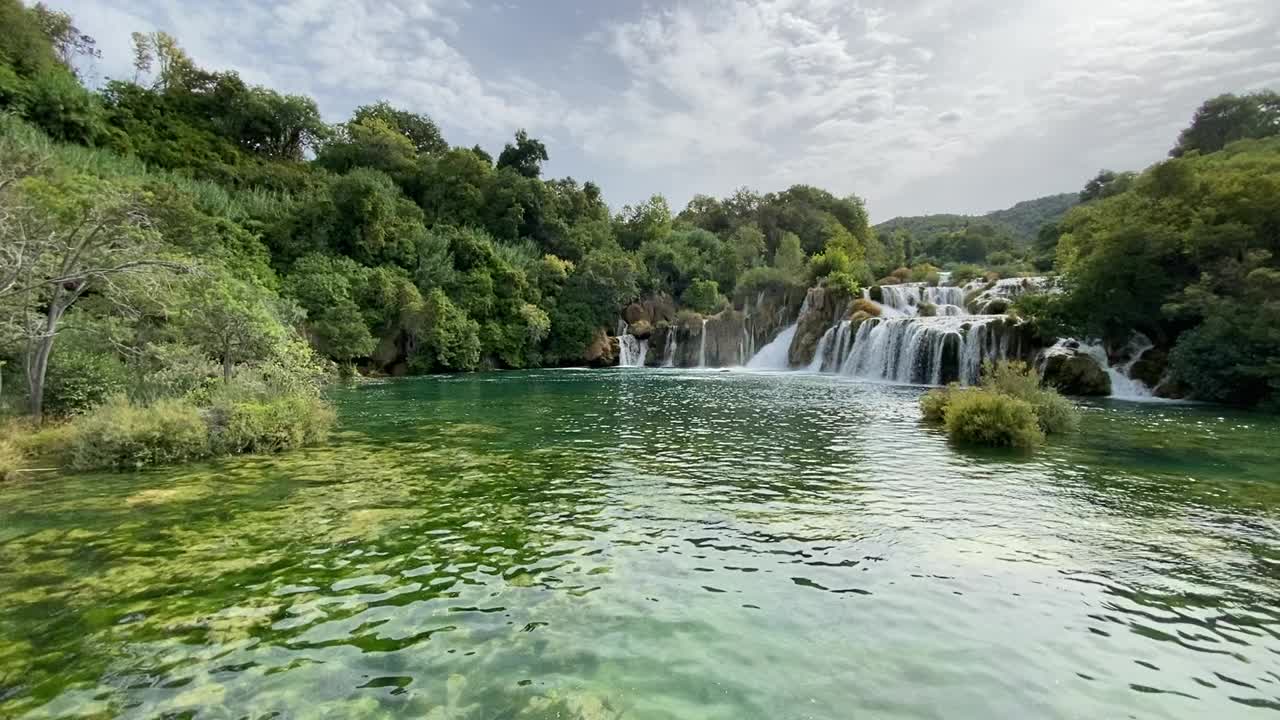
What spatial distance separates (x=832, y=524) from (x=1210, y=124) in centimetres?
7077

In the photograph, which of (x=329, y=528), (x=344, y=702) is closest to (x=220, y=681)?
(x=344, y=702)

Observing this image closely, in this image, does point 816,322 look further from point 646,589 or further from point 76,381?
point 646,589

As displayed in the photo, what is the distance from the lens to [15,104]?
3278 cm

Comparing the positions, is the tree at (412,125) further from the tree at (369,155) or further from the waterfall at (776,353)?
the waterfall at (776,353)

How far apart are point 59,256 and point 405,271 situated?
2789 centimetres

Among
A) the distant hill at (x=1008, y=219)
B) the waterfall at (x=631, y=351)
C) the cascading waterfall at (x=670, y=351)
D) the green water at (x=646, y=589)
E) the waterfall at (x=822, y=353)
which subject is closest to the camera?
the green water at (x=646, y=589)

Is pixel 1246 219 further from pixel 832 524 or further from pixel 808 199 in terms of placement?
pixel 808 199

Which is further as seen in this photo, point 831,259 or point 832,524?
point 831,259

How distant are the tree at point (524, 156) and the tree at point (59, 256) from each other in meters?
46.7

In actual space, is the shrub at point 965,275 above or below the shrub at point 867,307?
above

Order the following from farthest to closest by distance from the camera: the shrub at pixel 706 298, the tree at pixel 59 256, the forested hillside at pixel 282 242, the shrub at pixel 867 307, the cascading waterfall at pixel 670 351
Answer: the shrub at pixel 706 298 < the cascading waterfall at pixel 670 351 < the shrub at pixel 867 307 < the forested hillside at pixel 282 242 < the tree at pixel 59 256

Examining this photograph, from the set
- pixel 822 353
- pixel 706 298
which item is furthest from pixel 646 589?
pixel 706 298

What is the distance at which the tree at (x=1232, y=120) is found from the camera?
50781 mm

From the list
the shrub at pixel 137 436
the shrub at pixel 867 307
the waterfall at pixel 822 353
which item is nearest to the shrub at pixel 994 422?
the shrub at pixel 137 436
